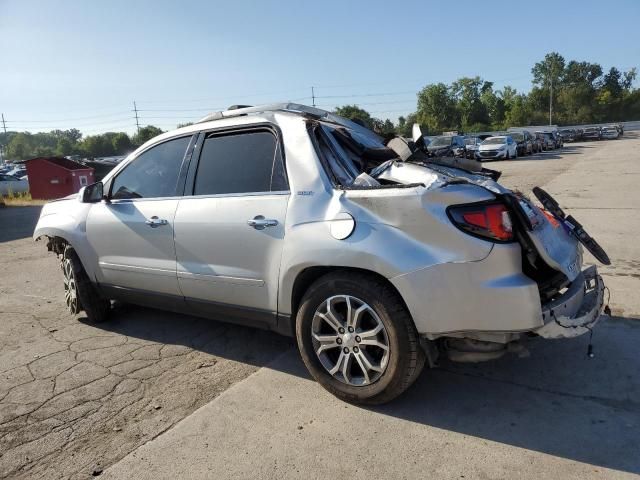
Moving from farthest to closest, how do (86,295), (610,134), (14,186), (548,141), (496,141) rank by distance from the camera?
1. (610,134)
2. (548,141)
3. (496,141)
4. (14,186)
5. (86,295)

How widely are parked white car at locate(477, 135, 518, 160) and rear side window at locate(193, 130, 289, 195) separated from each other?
97.3 ft

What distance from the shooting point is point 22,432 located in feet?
10.2

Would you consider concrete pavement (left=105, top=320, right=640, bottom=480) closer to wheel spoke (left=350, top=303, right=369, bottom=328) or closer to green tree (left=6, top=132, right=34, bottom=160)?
wheel spoke (left=350, top=303, right=369, bottom=328)

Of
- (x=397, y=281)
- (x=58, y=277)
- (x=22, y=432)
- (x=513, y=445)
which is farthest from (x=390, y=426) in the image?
(x=58, y=277)

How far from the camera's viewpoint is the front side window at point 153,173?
161 inches

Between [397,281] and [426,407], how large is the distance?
907 millimetres

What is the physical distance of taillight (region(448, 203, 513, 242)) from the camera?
9.02ft

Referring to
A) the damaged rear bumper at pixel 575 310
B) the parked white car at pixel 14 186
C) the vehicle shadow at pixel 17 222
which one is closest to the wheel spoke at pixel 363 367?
the damaged rear bumper at pixel 575 310

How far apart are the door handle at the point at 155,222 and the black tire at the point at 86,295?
1211 millimetres

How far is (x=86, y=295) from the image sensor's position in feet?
15.9

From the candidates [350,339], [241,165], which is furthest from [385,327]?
[241,165]

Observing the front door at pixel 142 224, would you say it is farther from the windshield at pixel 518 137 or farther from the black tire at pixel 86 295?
the windshield at pixel 518 137

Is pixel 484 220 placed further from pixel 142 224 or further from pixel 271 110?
pixel 142 224

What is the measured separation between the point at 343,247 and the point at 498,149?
99.1 feet
